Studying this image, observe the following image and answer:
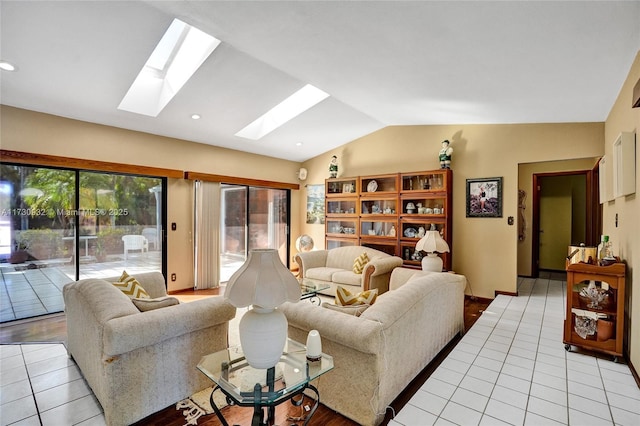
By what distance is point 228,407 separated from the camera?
6.95 ft

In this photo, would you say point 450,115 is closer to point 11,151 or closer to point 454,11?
point 454,11

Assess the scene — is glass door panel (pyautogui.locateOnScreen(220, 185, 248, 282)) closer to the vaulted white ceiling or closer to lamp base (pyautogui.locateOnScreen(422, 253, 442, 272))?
the vaulted white ceiling

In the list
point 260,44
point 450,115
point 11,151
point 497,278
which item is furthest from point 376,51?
point 11,151

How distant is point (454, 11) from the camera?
6.45 ft

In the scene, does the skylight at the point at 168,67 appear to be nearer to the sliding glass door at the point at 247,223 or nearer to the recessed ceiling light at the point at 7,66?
the recessed ceiling light at the point at 7,66

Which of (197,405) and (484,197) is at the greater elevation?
(484,197)

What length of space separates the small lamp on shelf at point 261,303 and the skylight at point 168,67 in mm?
2559

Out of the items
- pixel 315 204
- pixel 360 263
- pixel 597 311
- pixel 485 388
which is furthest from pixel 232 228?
pixel 597 311

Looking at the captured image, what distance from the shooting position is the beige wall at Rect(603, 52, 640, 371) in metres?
2.38

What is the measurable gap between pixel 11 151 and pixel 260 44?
10.6 feet

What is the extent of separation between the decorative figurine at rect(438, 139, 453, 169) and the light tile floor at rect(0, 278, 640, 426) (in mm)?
2662

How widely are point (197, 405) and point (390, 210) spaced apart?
14.0ft

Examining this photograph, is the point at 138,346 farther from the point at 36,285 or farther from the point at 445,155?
the point at 445,155

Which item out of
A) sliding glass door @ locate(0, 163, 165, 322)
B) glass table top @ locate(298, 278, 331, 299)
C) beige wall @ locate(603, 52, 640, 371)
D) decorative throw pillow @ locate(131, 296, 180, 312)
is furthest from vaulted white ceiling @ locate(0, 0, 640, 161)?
glass table top @ locate(298, 278, 331, 299)
